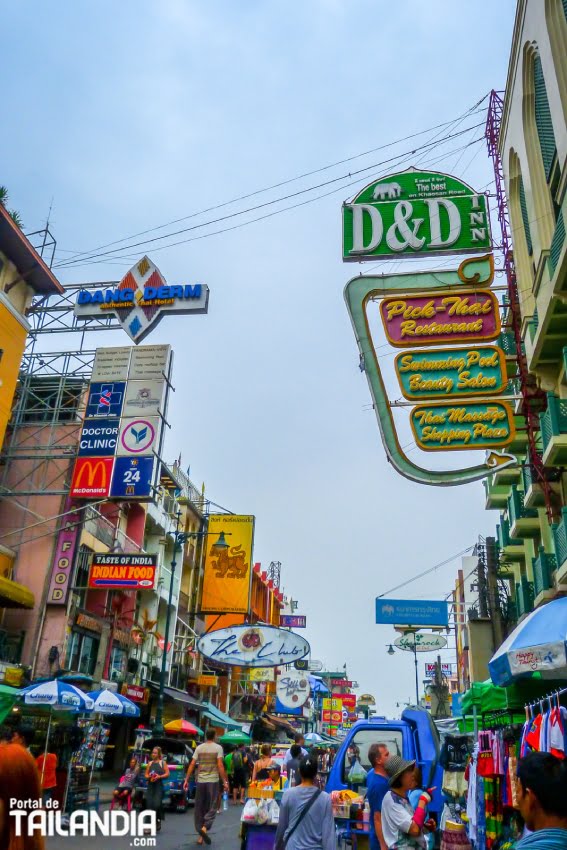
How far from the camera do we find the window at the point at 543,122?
15508 millimetres

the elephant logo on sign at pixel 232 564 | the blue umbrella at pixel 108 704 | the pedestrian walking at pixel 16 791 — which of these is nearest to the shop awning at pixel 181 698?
the elephant logo on sign at pixel 232 564

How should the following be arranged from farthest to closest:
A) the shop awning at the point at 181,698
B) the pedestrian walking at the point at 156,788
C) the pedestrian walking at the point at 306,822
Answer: the shop awning at the point at 181,698, the pedestrian walking at the point at 156,788, the pedestrian walking at the point at 306,822

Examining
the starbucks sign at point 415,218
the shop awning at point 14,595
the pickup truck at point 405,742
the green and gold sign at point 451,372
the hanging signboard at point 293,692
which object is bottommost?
the pickup truck at point 405,742

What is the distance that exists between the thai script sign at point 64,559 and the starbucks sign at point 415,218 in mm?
15344

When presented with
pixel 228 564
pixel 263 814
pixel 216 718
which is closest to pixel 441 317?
pixel 263 814

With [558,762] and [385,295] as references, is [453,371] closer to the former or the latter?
[385,295]

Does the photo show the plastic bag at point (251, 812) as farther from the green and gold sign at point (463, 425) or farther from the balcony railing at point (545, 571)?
the balcony railing at point (545, 571)

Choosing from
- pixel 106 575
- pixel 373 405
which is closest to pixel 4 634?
pixel 106 575

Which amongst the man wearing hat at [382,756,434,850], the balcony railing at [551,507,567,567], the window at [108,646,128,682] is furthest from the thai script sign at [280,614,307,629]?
the man wearing hat at [382,756,434,850]

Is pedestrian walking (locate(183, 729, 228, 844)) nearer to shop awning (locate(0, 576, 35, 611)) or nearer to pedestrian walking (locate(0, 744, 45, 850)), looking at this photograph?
pedestrian walking (locate(0, 744, 45, 850))

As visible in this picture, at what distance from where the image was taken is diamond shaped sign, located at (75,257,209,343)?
79.6 ft

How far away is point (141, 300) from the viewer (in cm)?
2508

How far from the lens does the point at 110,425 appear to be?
979 inches

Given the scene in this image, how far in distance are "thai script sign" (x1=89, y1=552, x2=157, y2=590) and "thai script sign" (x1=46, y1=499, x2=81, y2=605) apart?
0.88m
